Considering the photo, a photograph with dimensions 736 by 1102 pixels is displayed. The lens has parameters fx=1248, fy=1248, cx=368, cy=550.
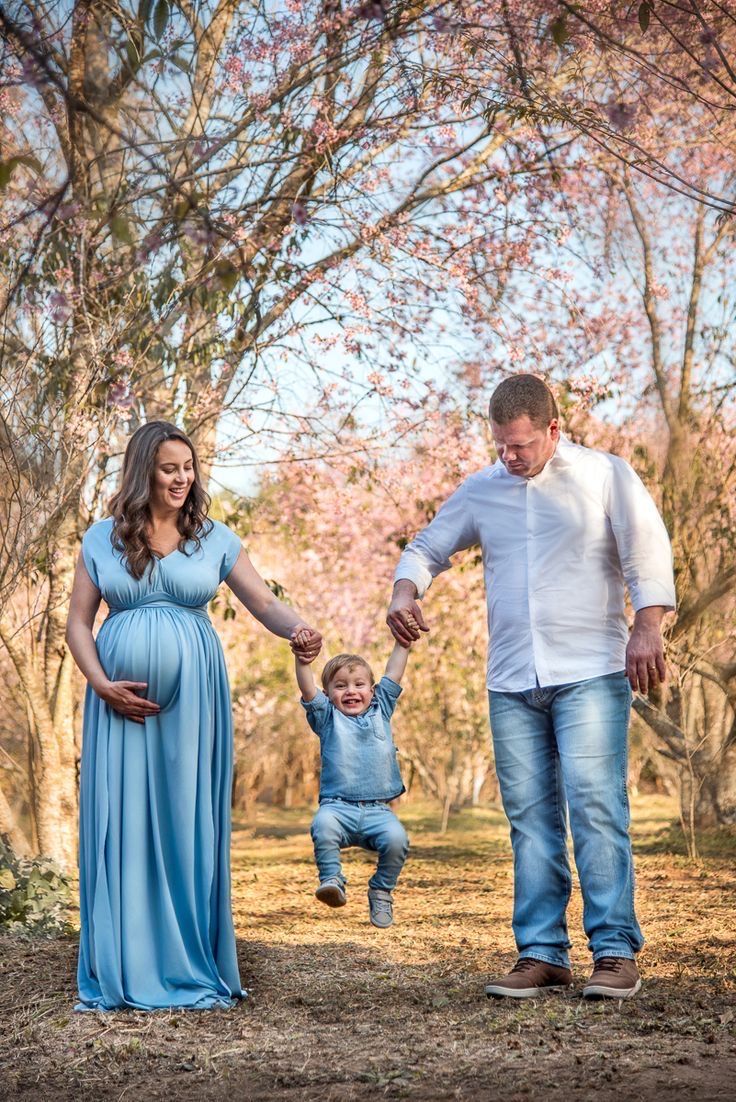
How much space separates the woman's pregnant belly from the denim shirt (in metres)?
0.64

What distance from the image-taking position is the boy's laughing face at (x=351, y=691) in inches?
184

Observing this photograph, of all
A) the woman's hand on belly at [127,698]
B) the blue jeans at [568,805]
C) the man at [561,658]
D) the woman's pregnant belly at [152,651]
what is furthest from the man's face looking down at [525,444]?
the woman's hand on belly at [127,698]

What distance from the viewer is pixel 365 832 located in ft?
15.2

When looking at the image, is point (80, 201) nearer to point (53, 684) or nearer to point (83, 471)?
point (83, 471)

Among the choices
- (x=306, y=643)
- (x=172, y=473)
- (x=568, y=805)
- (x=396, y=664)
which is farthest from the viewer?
(x=396, y=664)

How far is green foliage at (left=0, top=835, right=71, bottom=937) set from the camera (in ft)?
18.5

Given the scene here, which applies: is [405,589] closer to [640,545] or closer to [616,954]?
[640,545]

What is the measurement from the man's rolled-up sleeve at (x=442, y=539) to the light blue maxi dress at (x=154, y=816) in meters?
0.73

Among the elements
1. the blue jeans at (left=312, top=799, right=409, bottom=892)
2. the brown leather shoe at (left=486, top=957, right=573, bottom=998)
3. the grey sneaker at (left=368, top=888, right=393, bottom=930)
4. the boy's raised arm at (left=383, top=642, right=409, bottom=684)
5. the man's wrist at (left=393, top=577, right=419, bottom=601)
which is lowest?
the brown leather shoe at (left=486, top=957, right=573, bottom=998)

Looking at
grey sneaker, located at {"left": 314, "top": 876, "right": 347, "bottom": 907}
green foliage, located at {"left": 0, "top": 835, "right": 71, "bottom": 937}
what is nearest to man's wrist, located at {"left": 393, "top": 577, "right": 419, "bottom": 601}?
grey sneaker, located at {"left": 314, "top": 876, "right": 347, "bottom": 907}

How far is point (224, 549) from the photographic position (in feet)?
14.4


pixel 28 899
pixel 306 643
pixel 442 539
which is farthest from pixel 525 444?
pixel 28 899

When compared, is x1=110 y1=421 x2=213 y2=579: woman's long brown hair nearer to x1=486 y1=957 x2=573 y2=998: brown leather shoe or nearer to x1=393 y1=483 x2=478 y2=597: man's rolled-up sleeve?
x1=393 y1=483 x2=478 y2=597: man's rolled-up sleeve

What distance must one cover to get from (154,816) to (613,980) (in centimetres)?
154
